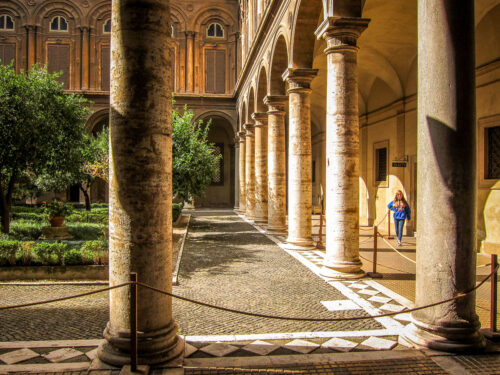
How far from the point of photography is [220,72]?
29578 millimetres

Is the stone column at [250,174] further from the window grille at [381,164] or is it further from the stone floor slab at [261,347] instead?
the stone floor slab at [261,347]

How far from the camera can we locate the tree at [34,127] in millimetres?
11289

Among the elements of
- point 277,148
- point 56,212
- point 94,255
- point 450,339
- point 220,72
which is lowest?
point 450,339

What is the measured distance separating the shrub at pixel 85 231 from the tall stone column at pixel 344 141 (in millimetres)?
8257

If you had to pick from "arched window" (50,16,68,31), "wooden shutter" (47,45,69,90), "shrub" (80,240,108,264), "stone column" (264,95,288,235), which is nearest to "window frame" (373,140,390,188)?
"stone column" (264,95,288,235)

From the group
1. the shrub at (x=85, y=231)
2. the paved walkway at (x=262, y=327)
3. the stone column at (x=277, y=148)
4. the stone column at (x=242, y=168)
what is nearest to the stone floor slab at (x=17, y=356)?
the paved walkway at (x=262, y=327)

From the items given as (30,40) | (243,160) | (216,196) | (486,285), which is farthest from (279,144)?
(30,40)

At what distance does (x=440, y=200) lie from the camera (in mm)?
4203

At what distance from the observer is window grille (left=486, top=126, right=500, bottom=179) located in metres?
9.82

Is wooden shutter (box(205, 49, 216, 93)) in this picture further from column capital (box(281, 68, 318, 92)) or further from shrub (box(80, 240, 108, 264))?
shrub (box(80, 240, 108, 264))

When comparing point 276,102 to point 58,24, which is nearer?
point 276,102

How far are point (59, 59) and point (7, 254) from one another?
24.2 m

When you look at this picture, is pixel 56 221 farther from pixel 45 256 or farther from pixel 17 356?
pixel 17 356

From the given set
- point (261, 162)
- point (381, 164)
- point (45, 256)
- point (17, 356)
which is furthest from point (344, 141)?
point (381, 164)
